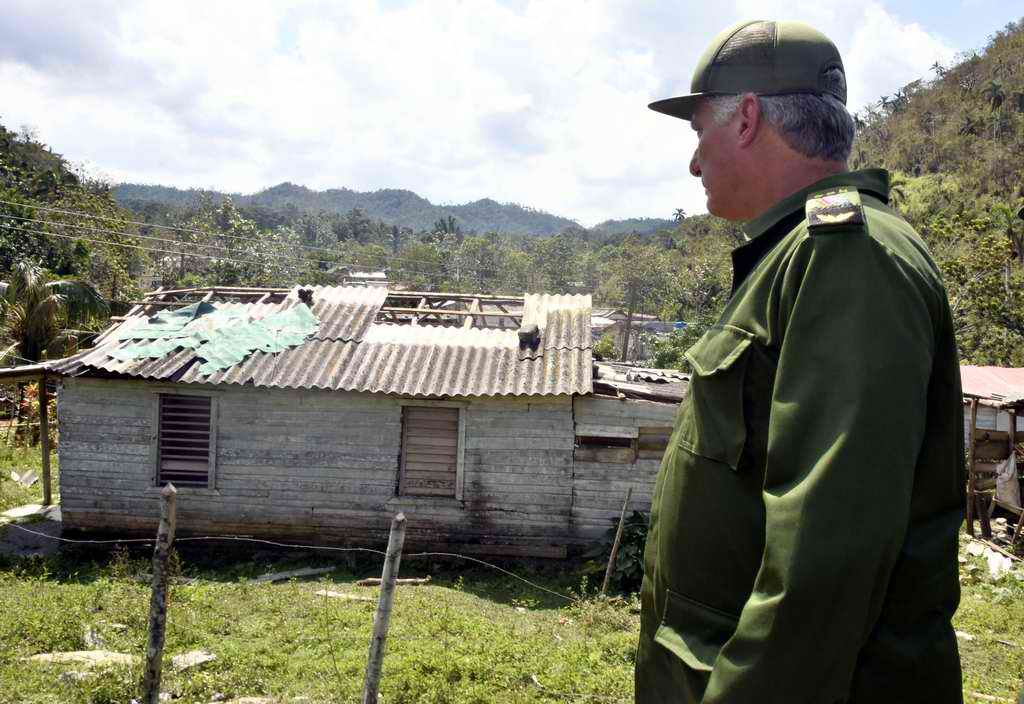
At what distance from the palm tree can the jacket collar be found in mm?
19569

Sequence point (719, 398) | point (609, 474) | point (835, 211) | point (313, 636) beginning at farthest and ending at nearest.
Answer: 1. point (609, 474)
2. point (313, 636)
3. point (719, 398)
4. point (835, 211)

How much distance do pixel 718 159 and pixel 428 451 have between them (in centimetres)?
926

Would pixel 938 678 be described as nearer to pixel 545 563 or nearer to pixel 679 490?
pixel 679 490

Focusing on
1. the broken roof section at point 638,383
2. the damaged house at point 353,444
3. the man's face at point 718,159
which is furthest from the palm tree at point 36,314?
the man's face at point 718,159

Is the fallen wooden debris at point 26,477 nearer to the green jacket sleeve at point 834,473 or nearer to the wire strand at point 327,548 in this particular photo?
the wire strand at point 327,548

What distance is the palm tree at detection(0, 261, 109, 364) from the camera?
17969 millimetres

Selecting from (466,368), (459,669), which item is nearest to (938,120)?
(466,368)

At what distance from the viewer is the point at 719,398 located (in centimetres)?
149

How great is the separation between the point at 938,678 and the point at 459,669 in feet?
16.7

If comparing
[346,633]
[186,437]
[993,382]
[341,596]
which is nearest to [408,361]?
[186,437]

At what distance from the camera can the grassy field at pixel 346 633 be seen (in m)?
5.70

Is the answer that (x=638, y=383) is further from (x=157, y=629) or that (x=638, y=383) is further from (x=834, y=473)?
(x=834, y=473)

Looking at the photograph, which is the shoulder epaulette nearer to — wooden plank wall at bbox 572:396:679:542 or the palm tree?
wooden plank wall at bbox 572:396:679:542

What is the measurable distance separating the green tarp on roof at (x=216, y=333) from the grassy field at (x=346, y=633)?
9.27ft
